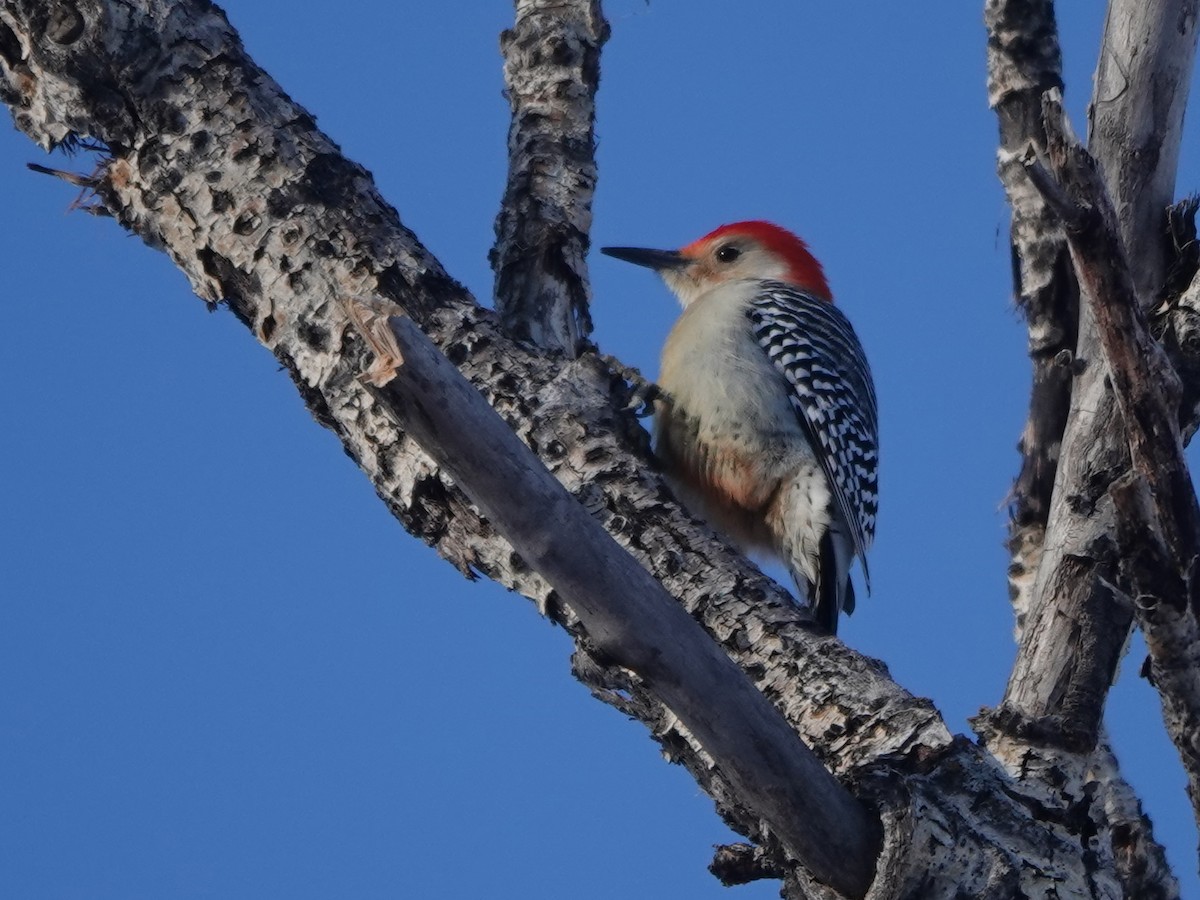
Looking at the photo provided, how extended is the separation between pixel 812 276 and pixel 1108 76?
12.4ft

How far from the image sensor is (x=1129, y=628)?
353cm

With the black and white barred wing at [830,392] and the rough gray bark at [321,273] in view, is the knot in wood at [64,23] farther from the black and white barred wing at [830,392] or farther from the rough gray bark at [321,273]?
the black and white barred wing at [830,392]

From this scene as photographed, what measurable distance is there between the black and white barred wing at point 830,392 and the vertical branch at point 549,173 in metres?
1.43

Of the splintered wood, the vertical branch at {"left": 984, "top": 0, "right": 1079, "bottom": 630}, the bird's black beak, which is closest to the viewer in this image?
the splintered wood

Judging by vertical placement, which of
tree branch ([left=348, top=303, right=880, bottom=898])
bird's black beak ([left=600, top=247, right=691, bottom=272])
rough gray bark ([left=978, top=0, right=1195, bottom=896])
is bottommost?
tree branch ([left=348, top=303, right=880, bottom=898])

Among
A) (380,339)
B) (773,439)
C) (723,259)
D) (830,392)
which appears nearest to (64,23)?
(380,339)

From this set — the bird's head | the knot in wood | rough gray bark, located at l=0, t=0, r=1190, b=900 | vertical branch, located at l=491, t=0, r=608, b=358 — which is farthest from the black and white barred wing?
the knot in wood

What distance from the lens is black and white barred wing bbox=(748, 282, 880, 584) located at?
6070 mm

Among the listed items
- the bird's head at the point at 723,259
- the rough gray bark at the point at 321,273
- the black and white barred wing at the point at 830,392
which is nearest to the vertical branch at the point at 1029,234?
the black and white barred wing at the point at 830,392

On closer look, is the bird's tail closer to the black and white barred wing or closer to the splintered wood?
the black and white barred wing

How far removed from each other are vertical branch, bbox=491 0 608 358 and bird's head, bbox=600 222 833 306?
89.7 inches

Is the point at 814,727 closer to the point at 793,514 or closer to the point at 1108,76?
the point at 1108,76

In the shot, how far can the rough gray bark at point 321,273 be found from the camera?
12.9ft

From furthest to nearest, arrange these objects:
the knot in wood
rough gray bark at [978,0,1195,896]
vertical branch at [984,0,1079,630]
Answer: vertical branch at [984,0,1079,630], the knot in wood, rough gray bark at [978,0,1195,896]
